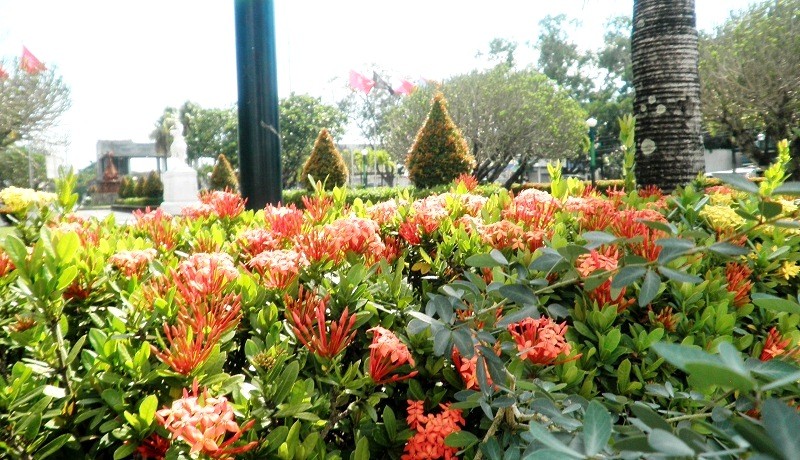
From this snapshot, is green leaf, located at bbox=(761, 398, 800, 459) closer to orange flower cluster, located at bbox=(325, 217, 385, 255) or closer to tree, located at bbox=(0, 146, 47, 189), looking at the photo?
orange flower cluster, located at bbox=(325, 217, 385, 255)

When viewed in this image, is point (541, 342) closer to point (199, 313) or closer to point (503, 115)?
point (199, 313)

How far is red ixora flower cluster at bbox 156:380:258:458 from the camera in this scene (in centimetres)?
92

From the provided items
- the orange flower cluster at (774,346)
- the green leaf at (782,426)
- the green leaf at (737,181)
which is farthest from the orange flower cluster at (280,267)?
the orange flower cluster at (774,346)

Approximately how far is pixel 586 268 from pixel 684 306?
0.41 meters

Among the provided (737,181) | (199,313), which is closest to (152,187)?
(199,313)

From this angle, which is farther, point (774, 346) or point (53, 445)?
point (774, 346)

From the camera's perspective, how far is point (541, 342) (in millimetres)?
1295

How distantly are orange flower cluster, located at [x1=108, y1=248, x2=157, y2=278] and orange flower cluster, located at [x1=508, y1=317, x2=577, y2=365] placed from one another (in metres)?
1.01

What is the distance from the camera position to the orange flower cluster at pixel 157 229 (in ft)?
7.23

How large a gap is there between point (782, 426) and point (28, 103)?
113ft

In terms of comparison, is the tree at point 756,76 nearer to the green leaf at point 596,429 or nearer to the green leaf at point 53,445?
the green leaf at point 596,429

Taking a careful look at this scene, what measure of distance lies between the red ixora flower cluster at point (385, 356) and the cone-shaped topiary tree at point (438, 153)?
1300cm

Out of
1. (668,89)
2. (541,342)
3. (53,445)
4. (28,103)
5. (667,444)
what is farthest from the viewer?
(28,103)

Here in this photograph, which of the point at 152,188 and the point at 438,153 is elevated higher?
the point at 438,153
